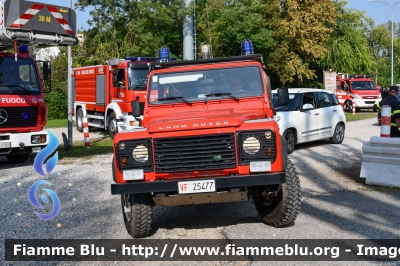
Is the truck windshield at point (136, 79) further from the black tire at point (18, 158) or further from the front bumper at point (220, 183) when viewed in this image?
the front bumper at point (220, 183)

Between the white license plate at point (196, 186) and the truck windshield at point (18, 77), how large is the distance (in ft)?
24.0

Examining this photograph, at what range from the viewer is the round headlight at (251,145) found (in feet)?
19.0

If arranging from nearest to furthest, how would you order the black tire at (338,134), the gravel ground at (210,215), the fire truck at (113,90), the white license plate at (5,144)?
the gravel ground at (210,215) → the white license plate at (5,144) → the black tire at (338,134) → the fire truck at (113,90)

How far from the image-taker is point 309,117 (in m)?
13.8

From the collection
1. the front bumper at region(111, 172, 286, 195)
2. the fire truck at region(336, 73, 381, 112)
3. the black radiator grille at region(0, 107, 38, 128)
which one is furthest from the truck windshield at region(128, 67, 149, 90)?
the fire truck at region(336, 73, 381, 112)

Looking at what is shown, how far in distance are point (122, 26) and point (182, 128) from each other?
22.6 m

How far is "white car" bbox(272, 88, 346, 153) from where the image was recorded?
13078 millimetres

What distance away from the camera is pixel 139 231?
20.2ft

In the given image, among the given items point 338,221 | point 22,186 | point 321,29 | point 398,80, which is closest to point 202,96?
point 338,221

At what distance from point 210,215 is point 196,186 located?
1.70m

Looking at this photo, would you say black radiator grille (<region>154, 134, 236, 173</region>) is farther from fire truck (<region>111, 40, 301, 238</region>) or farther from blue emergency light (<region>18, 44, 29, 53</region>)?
blue emergency light (<region>18, 44, 29, 53</region>)

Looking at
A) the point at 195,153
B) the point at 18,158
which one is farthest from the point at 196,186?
the point at 18,158

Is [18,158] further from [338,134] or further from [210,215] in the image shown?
[338,134]

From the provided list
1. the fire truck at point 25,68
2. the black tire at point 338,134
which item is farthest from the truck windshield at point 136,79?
the black tire at point 338,134
